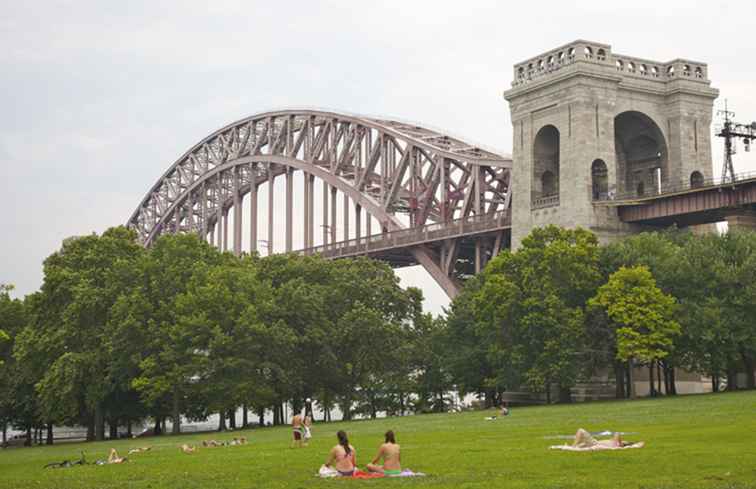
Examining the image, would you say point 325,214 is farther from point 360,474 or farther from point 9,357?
point 360,474

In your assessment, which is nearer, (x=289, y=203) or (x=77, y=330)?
(x=77, y=330)

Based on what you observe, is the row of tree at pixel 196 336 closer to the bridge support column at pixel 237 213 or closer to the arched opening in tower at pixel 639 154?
the arched opening in tower at pixel 639 154

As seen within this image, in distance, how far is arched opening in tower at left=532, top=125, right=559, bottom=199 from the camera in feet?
248

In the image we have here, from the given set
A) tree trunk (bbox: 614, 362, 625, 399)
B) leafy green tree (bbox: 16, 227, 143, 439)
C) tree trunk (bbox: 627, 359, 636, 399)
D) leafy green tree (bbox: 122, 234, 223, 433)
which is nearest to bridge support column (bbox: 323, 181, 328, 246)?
leafy green tree (bbox: 16, 227, 143, 439)

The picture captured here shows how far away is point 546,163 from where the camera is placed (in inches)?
3007

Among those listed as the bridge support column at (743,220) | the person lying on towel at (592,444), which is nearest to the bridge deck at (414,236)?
the bridge support column at (743,220)

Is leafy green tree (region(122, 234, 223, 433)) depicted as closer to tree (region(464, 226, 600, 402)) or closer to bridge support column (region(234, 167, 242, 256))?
tree (region(464, 226, 600, 402))

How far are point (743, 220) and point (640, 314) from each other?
11.9m

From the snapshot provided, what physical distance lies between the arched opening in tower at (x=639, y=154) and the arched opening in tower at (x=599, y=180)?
14.5 feet

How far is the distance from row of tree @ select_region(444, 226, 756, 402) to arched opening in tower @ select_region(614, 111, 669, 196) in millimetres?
10841

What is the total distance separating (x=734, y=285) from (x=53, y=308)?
131 ft

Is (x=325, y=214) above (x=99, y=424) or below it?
above

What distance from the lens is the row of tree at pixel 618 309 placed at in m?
56.6

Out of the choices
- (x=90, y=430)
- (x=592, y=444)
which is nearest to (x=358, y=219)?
(x=90, y=430)
